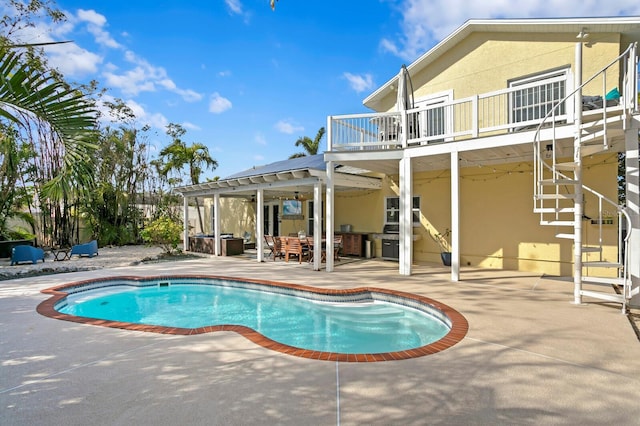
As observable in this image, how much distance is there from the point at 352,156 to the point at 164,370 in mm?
7003

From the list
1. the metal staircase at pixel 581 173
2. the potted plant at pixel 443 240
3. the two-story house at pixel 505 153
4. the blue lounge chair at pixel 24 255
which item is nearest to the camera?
the metal staircase at pixel 581 173

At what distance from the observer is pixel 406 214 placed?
859cm

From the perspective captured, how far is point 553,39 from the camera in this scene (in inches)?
343

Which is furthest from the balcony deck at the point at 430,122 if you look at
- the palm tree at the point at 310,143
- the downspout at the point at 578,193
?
the palm tree at the point at 310,143

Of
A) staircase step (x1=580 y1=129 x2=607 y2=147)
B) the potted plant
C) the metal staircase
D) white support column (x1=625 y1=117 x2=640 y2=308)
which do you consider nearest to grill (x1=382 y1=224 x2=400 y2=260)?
the potted plant

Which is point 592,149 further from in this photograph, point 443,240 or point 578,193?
point 443,240

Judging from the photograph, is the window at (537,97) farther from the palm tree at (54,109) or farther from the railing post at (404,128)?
the palm tree at (54,109)

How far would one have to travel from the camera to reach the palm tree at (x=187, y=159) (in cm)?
1886

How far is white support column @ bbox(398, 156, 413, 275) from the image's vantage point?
28.0ft

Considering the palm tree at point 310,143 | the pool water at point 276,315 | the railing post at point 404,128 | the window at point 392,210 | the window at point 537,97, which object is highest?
the palm tree at point 310,143

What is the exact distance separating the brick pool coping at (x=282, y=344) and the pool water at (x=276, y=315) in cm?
23

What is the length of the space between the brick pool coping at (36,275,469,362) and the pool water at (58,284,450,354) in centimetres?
23

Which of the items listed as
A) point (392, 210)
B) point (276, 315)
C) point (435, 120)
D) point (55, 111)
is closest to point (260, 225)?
point (392, 210)

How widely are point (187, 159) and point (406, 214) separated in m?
14.7
